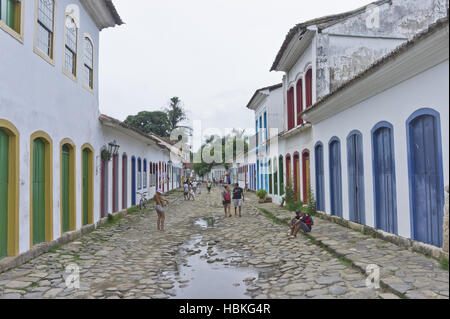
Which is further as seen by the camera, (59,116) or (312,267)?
(59,116)

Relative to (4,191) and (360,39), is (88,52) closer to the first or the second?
(4,191)

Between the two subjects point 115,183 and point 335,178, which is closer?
point 335,178

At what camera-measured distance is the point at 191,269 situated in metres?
6.38

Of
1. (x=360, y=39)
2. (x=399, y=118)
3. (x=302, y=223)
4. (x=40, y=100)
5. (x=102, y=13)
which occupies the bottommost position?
(x=302, y=223)

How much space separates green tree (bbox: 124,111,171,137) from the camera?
172ft

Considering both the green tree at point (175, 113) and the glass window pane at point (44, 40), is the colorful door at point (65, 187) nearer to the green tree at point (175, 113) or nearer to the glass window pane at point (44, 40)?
the glass window pane at point (44, 40)

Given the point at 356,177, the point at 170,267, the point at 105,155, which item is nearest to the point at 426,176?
the point at 356,177

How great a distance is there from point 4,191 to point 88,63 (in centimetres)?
557

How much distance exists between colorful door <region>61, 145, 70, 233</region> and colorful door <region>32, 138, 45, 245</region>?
1.03 m

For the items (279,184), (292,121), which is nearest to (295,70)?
(292,121)

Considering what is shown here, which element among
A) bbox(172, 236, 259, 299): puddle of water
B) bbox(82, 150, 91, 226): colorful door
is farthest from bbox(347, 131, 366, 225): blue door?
bbox(82, 150, 91, 226): colorful door

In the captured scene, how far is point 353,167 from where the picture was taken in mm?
9031

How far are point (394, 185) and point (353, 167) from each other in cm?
198
